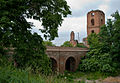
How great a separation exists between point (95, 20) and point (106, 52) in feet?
49.4

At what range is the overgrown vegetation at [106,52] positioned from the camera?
1479 centimetres

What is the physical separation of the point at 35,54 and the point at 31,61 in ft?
1.37

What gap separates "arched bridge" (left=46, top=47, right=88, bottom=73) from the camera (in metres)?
15.8

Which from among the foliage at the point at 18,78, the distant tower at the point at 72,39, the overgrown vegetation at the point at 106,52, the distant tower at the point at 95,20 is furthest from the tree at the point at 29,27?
the distant tower at the point at 72,39

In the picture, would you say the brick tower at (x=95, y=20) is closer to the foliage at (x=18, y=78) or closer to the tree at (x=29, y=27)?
the tree at (x=29, y=27)

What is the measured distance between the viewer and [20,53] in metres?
5.96

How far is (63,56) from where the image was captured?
57.4 ft

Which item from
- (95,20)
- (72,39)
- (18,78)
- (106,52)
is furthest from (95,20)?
(18,78)

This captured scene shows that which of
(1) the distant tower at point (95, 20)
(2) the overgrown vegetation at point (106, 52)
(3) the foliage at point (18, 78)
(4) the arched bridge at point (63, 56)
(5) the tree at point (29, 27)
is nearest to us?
(3) the foliage at point (18, 78)

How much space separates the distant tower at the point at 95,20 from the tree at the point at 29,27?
2583 centimetres

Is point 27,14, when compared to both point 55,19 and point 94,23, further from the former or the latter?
point 94,23

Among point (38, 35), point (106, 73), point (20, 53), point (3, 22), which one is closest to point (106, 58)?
point (106, 73)

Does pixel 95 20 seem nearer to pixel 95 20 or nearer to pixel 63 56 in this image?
pixel 95 20

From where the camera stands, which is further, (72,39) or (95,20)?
(72,39)
